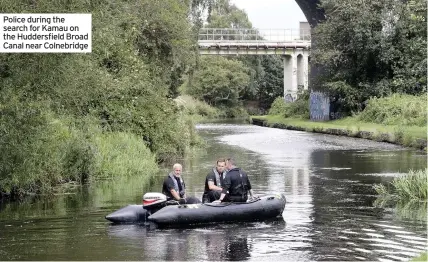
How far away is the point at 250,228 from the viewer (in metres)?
17.6

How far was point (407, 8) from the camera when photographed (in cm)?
5225

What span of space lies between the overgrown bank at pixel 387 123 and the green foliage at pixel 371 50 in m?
1.61

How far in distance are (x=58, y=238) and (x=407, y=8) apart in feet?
130

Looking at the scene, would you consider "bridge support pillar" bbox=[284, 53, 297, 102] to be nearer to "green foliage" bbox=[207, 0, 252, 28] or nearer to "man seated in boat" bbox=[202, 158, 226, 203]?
"green foliage" bbox=[207, 0, 252, 28]

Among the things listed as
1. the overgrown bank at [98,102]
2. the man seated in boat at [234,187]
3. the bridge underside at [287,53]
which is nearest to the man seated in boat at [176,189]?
the man seated in boat at [234,187]

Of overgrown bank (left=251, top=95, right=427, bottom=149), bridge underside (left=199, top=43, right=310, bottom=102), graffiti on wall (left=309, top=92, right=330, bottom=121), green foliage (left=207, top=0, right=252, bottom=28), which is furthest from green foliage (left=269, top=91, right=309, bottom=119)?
green foliage (left=207, top=0, right=252, bottom=28)

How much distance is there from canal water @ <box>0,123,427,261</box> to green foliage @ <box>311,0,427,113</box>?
78.4 feet

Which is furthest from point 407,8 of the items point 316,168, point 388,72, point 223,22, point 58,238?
point 223,22

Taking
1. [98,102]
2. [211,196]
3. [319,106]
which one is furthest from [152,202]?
[319,106]

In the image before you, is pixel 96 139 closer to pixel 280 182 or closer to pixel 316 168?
pixel 280 182

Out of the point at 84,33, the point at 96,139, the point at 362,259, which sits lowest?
the point at 362,259

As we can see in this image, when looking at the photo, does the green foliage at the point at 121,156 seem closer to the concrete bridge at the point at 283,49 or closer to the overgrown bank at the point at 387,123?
the overgrown bank at the point at 387,123

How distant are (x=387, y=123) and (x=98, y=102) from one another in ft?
74.8
